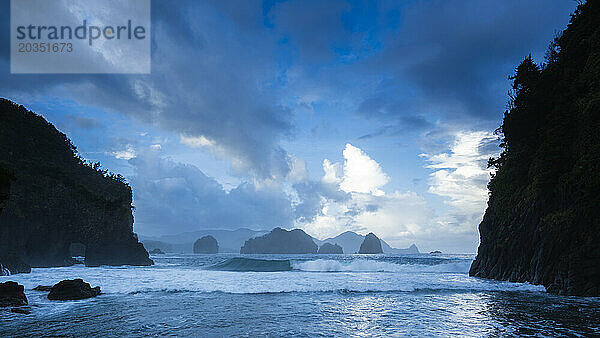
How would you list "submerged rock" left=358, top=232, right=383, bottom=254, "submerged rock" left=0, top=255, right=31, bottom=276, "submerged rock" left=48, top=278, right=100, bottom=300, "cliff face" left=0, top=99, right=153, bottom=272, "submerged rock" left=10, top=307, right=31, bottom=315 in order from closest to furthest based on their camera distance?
"submerged rock" left=10, top=307, right=31, bottom=315 → "submerged rock" left=48, top=278, right=100, bottom=300 → "submerged rock" left=0, top=255, right=31, bottom=276 → "cliff face" left=0, top=99, right=153, bottom=272 → "submerged rock" left=358, top=232, right=383, bottom=254

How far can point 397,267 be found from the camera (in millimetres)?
60750

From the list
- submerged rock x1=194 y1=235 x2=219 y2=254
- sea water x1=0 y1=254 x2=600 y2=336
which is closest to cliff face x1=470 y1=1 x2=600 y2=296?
sea water x1=0 y1=254 x2=600 y2=336

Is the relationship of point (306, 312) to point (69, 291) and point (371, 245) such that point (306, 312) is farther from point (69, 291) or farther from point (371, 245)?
point (371, 245)

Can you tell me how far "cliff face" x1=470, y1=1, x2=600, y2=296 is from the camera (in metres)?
20.9

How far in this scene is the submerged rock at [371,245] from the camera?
178m

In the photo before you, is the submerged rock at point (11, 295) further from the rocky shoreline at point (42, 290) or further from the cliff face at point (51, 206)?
the cliff face at point (51, 206)

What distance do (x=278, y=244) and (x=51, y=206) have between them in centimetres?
14922

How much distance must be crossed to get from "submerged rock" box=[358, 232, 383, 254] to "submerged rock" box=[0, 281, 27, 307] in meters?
171

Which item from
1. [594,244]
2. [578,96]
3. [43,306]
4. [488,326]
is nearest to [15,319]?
[43,306]

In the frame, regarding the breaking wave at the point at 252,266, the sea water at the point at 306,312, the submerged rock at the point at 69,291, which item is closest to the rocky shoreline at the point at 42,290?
the submerged rock at the point at 69,291

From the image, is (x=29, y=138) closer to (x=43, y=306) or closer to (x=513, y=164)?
(x=43, y=306)

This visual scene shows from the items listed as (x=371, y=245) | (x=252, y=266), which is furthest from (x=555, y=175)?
(x=371, y=245)

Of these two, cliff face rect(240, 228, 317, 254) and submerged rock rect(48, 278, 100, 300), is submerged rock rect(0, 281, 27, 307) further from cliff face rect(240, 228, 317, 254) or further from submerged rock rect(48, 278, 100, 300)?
cliff face rect(240, 228, 317, 254)

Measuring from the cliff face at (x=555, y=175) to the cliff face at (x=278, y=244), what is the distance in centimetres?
15689
